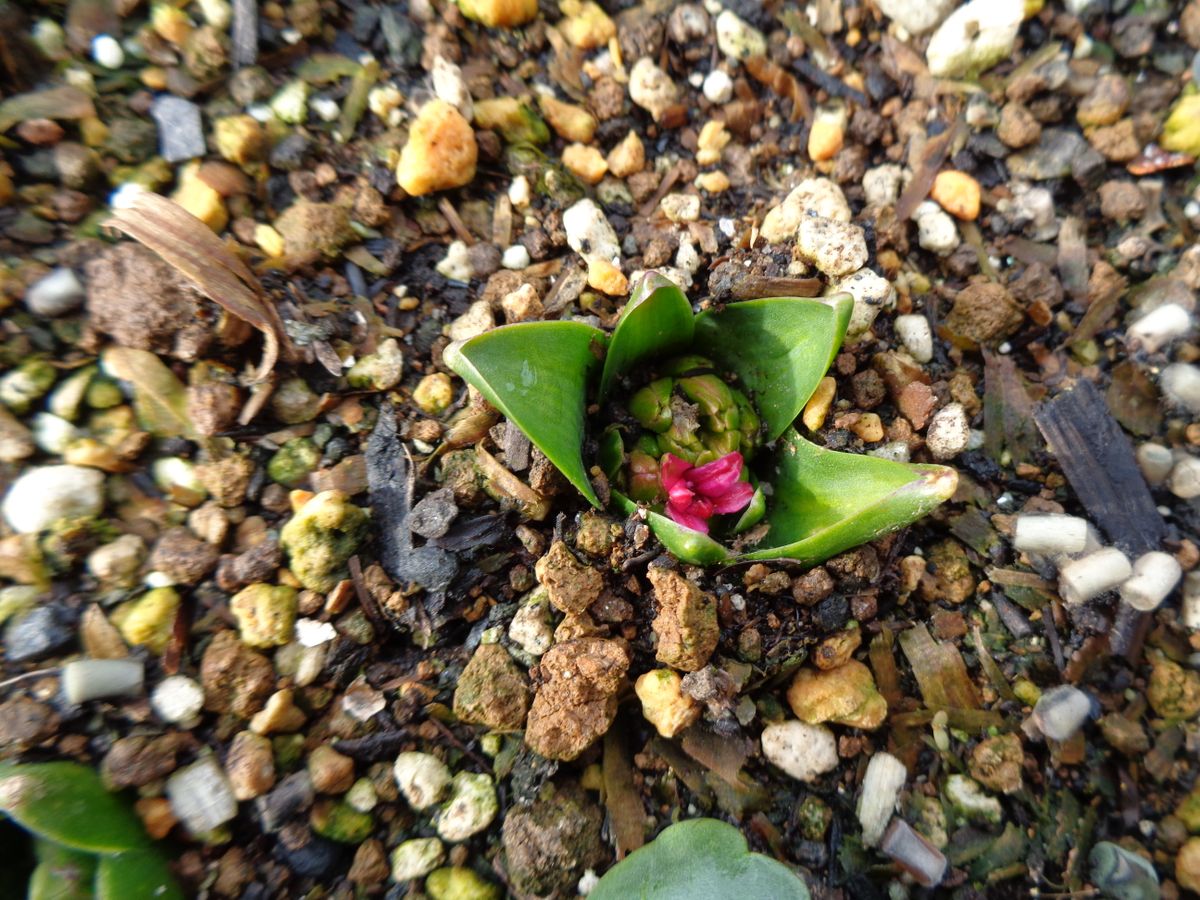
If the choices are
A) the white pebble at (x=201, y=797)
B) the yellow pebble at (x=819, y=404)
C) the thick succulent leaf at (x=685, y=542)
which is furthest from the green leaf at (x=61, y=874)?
the yellow pebble at (x=819, y=404)

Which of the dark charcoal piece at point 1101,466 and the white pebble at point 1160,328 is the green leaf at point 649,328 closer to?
the dark charcoal piece at point 1101,466

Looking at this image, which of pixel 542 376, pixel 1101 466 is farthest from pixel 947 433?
pixel 542 376

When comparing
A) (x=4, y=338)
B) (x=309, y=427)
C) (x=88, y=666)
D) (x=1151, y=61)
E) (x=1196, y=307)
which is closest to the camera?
(x=88, y=666)

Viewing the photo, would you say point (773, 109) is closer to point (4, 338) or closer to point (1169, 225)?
point (1169, 225)

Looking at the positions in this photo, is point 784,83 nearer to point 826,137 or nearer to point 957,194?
point 826,137

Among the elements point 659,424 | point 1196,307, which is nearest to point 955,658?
point 659,424

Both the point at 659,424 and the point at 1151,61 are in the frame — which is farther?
the point at 1151,61
